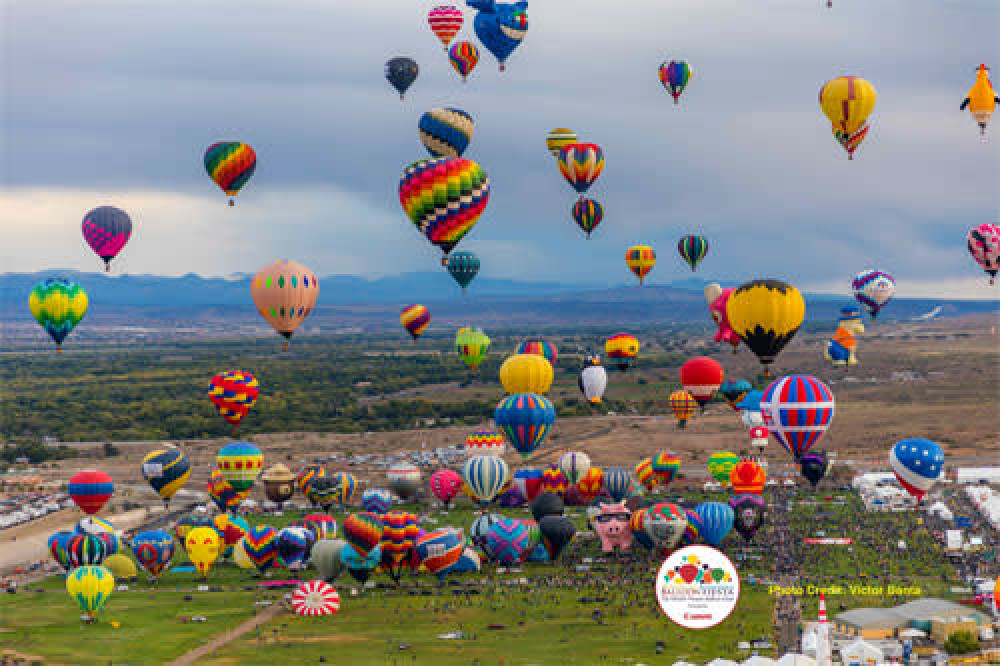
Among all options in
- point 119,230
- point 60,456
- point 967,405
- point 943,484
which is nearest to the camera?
point 119,230

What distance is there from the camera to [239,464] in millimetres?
59781

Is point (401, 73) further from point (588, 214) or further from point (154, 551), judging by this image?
point (154, 551)

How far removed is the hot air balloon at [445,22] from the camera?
60000 millimetres

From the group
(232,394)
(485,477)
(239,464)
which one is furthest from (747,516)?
(232,394)

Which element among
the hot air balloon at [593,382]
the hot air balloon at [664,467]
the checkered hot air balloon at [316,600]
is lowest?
the checkered hot air balloon at [316,600]

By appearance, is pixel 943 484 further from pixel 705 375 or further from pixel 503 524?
pixel 503 524

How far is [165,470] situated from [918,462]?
104ft

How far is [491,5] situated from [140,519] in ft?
97.2

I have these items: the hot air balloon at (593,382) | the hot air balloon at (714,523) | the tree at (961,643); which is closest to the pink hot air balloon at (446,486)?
the hot air balloon at (593,382)

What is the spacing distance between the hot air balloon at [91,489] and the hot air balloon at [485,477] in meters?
15.8

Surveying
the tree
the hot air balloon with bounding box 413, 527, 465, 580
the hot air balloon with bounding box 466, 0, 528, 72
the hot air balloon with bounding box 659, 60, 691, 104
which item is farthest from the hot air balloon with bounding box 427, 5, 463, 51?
the tree

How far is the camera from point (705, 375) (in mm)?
69375

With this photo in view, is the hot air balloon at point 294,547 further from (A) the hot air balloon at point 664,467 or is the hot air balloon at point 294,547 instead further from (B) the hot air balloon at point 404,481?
(A) the hot air balloon at point 664,467

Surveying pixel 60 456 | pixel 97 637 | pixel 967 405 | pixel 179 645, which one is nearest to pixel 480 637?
pixel 179 645
